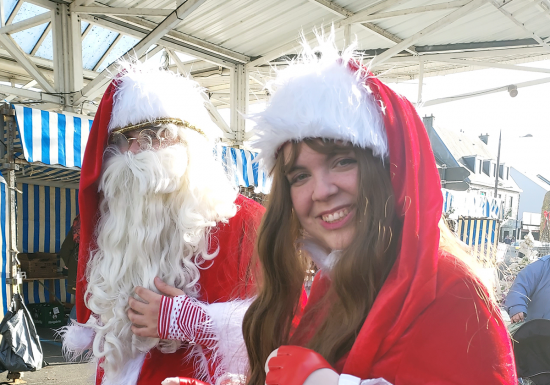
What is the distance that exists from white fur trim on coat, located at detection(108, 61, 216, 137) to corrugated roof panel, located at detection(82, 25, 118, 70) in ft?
19.5

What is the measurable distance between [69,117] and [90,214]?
320 centimetres

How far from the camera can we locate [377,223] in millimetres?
1021

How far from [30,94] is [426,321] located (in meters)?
5.65

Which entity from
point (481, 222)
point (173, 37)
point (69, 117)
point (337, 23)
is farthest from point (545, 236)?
point (69, 117)

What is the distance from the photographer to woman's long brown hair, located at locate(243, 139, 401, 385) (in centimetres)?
101

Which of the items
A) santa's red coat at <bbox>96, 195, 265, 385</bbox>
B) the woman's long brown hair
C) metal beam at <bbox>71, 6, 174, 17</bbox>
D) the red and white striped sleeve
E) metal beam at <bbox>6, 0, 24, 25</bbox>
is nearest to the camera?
the woman's long brown hair

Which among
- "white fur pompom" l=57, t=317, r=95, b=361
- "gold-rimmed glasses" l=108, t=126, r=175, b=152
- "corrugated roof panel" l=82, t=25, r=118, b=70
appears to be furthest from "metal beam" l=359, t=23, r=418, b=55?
"white fur pompom" l=57, t=317, r=95, b=361

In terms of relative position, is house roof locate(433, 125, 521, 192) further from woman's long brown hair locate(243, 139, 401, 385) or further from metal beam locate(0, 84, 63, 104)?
woman's long brown hair locate(243, 139, 401, 385)

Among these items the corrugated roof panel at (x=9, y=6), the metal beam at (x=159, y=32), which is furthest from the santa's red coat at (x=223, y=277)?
the corrugated roof panel at (x=9, y=6)

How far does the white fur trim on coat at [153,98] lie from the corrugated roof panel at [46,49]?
659cm

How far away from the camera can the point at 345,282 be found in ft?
3.41

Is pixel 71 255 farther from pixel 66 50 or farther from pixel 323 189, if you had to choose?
pixel 323 189

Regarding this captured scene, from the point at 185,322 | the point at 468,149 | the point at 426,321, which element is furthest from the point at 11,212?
the point at 468,149

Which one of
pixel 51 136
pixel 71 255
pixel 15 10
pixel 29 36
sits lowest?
pixel 71 255
